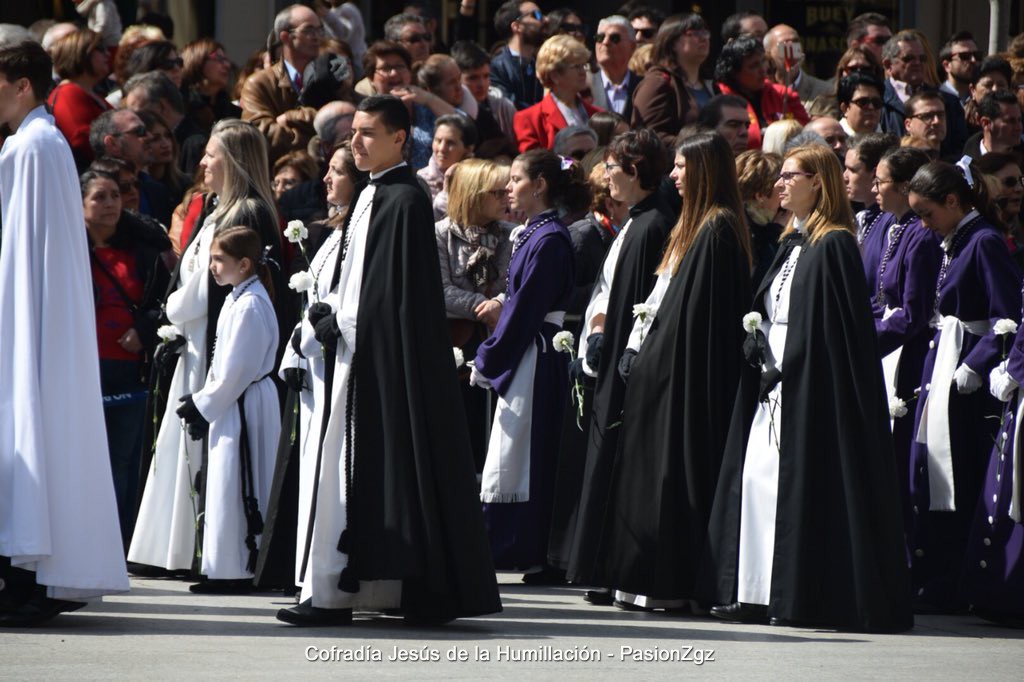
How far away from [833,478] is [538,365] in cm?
207

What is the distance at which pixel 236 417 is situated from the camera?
8461 millimetres

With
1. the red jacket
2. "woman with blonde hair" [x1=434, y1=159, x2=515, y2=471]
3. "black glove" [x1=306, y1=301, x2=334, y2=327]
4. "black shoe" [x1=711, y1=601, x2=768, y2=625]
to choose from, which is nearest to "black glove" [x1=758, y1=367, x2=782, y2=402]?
"black shoe" [x1=711, y1=601, x2=768, y2=625]

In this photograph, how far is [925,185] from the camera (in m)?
8.41

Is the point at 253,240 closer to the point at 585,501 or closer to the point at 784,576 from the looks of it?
the point at 585,501

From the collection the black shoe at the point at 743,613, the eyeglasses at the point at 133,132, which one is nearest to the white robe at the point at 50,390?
the black shoe at the point at 743,613

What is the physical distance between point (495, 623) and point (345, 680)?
4.92 feet

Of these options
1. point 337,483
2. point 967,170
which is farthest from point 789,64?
point 337,483

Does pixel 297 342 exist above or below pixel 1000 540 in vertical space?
above

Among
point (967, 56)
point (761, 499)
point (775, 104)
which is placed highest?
point (967, 56)

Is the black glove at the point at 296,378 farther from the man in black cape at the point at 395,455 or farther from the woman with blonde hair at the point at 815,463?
the woman with blonde hair at the point at 815,463

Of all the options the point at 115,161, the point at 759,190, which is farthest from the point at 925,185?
the point at 115,161

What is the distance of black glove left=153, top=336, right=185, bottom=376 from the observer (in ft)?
28.7

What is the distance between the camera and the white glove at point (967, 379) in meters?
8.16

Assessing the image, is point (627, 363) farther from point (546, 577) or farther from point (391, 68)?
point (391, 68)
